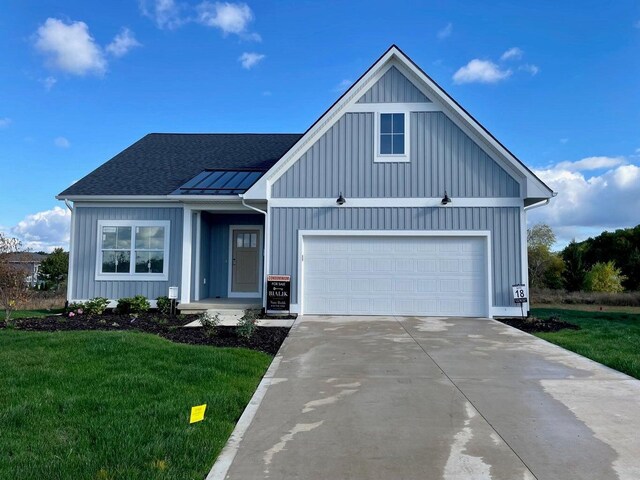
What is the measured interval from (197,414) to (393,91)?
1012 cm

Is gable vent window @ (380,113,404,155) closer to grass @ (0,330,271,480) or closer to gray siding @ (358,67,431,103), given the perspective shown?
gray siding @ (358,67,431,103)

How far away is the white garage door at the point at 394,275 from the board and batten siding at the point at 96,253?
13.1 ft

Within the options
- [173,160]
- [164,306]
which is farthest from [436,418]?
[173,160]

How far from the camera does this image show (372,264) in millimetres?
11695

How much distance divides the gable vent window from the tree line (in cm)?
1792

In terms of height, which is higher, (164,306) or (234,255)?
(234,255)

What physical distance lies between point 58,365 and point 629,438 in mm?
6753

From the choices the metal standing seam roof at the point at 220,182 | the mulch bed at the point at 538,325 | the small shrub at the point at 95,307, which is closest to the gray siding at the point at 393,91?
the metal standing seam roof at the point at 220,182

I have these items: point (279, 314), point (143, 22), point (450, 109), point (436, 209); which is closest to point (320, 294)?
point (279, 314)

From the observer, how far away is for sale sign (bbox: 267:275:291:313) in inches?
450

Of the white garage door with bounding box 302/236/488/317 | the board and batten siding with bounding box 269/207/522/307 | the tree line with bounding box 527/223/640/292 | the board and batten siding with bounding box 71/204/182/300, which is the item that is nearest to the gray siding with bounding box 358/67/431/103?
the board and batten siding with bounding box 269/207/522/307

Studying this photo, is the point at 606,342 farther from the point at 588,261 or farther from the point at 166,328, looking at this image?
the point at 588,261

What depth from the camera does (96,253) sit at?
41.6 ft

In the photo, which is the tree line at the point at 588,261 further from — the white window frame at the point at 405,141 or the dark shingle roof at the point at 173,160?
the dark shingle roof at the point at 173,160
